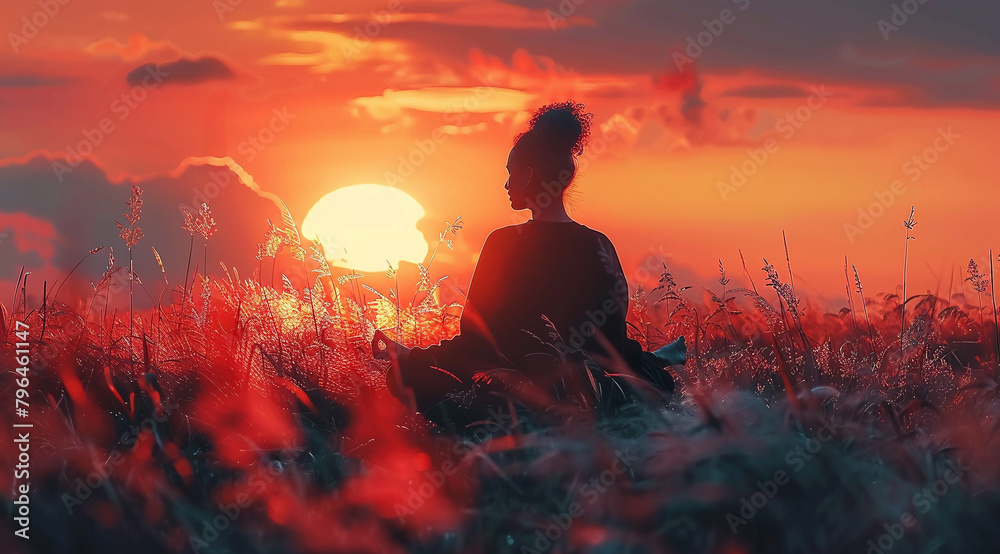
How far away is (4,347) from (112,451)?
133 cm

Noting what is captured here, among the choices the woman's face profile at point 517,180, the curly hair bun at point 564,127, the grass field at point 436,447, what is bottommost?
the grass field at point 436,447

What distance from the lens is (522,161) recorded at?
153 inches

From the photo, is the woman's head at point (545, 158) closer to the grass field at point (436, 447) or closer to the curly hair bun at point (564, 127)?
the curly hair bun at point (564, 127)

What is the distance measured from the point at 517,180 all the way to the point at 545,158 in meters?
0.16

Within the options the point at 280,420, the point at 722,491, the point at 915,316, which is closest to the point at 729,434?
the point at 722,491

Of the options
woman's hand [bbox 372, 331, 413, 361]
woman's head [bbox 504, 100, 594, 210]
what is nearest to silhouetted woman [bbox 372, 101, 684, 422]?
woman's head [bbox 504, 100, 594, 210]

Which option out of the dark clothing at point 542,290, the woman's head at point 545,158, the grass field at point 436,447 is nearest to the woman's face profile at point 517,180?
the woman's head at point 545,158

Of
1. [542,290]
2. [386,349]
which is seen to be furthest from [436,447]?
[542,290]

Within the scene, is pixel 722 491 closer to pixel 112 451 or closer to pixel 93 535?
pixel 93 535

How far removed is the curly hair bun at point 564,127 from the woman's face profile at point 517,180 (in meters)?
0.15

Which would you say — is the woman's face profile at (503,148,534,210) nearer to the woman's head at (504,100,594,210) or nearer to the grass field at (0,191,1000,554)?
the woman's head at (504,100,594,210)

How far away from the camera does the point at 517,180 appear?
12.9 feet

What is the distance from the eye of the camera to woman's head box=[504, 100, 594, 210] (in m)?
3.88

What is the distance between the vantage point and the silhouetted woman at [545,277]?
12.7 ft
